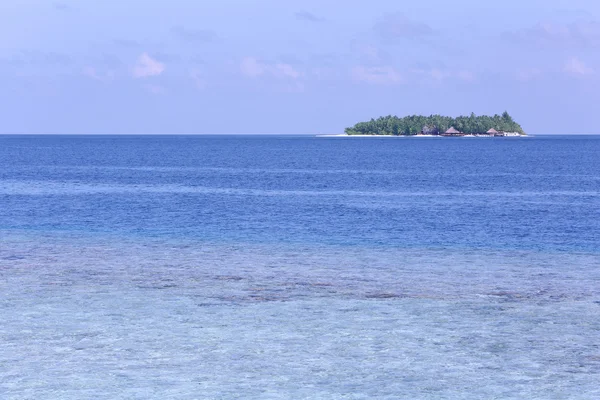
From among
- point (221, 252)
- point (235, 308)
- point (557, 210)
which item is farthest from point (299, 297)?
point (557, 210)

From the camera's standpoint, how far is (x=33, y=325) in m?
19.0

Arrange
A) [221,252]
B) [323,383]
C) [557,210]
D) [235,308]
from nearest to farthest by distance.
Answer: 1. [323,383]
2. [235,308]
3. [221,252]
4. [557,210]

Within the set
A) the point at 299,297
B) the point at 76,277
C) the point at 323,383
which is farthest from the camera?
the point at 76,277

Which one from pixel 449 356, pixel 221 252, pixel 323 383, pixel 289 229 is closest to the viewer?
pixel 323 383

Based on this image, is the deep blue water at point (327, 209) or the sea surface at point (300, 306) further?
the deep blue water at point (327, 209)

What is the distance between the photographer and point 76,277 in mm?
25812

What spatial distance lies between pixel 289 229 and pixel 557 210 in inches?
778

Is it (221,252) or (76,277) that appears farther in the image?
(221,252)

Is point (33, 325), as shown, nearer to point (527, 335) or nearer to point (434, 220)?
point (527, 335)

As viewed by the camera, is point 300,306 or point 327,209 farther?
point 327,209

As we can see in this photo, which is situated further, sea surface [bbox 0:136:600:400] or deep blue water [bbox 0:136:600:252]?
deep blue water [bbox 0:136:600:252]

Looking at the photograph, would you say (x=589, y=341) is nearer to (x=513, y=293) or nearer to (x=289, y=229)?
(x=513, y=293)

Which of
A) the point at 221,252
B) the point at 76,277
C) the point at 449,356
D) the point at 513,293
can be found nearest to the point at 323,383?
the point at 449,356

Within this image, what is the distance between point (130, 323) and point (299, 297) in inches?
198
